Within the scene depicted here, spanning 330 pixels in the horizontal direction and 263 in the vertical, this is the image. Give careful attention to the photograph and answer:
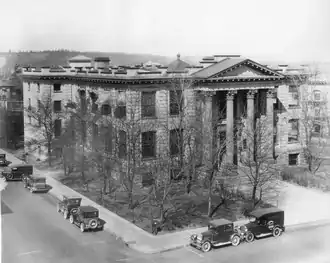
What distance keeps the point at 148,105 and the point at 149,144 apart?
973 millimetres

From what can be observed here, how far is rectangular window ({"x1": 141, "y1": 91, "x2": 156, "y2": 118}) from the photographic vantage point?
13578 millimetres

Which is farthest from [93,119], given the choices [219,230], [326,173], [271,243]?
[326,173]

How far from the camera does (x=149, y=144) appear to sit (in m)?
13.4

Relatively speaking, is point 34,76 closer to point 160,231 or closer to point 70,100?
point 70,100

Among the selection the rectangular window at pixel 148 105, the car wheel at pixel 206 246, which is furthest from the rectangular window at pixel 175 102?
the car wheel at pixel 206 246

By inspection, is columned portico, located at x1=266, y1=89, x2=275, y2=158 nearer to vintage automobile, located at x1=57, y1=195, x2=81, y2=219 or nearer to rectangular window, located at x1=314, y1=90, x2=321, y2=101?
rectangular window, located at x1=314, y1=90, x2=321, y2=101

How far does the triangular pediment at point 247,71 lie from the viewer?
46.5 ft

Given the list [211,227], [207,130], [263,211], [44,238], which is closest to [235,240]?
[211,227]

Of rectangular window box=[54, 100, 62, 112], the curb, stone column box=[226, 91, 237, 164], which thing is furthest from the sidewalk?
stone column box=[226, 91, 237, 164]

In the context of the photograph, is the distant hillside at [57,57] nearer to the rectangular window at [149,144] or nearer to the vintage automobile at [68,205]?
the rectangular window at [149,144]

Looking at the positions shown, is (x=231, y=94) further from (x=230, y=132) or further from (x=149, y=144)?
(x=149, y=144)

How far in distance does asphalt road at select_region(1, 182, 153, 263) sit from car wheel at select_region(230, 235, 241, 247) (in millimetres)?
2101

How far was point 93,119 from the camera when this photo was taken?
13297 mm

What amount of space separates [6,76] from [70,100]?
5.25 ft
